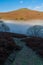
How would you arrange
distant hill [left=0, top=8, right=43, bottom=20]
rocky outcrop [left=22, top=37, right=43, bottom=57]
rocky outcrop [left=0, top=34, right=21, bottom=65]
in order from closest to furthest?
1. rocky outcrop [left=0, top=34, right=21, bottom=65]
2. rocky outcrop [left=22, top=37, right=43, bottom=57]
3. distant hill [left=0, top=8, right=43, bottom=20]

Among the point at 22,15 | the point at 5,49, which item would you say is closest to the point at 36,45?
the point at 5,49

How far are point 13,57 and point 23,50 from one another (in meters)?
1.25

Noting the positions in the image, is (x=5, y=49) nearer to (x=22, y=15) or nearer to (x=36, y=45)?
(x=36, y=45)

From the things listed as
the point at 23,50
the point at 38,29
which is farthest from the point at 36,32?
the point at 23,50

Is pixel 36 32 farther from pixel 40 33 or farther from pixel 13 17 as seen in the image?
pixel 13 17

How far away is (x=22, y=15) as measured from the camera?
29.0 metres

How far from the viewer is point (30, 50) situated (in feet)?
35.2

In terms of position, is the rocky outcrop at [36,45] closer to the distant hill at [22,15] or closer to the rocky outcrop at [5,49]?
the rocky outcrop at [5,49]

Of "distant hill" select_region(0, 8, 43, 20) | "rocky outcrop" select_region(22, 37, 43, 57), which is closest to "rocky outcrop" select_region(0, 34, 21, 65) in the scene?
"rocky outcrop" select_region(22, 37, 43, 57)

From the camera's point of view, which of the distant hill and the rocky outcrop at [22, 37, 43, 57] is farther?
the distant hill

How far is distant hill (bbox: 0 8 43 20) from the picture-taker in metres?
27.4

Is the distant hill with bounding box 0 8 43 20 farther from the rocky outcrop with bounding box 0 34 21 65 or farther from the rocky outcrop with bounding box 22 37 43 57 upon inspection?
the rocky outcrop with bounding box 0 34 21 65

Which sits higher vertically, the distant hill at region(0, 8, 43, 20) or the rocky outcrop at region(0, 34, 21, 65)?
the distant hill at region(0, 8, 43, 20)

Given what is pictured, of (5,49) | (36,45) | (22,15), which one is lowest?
(36,45)
